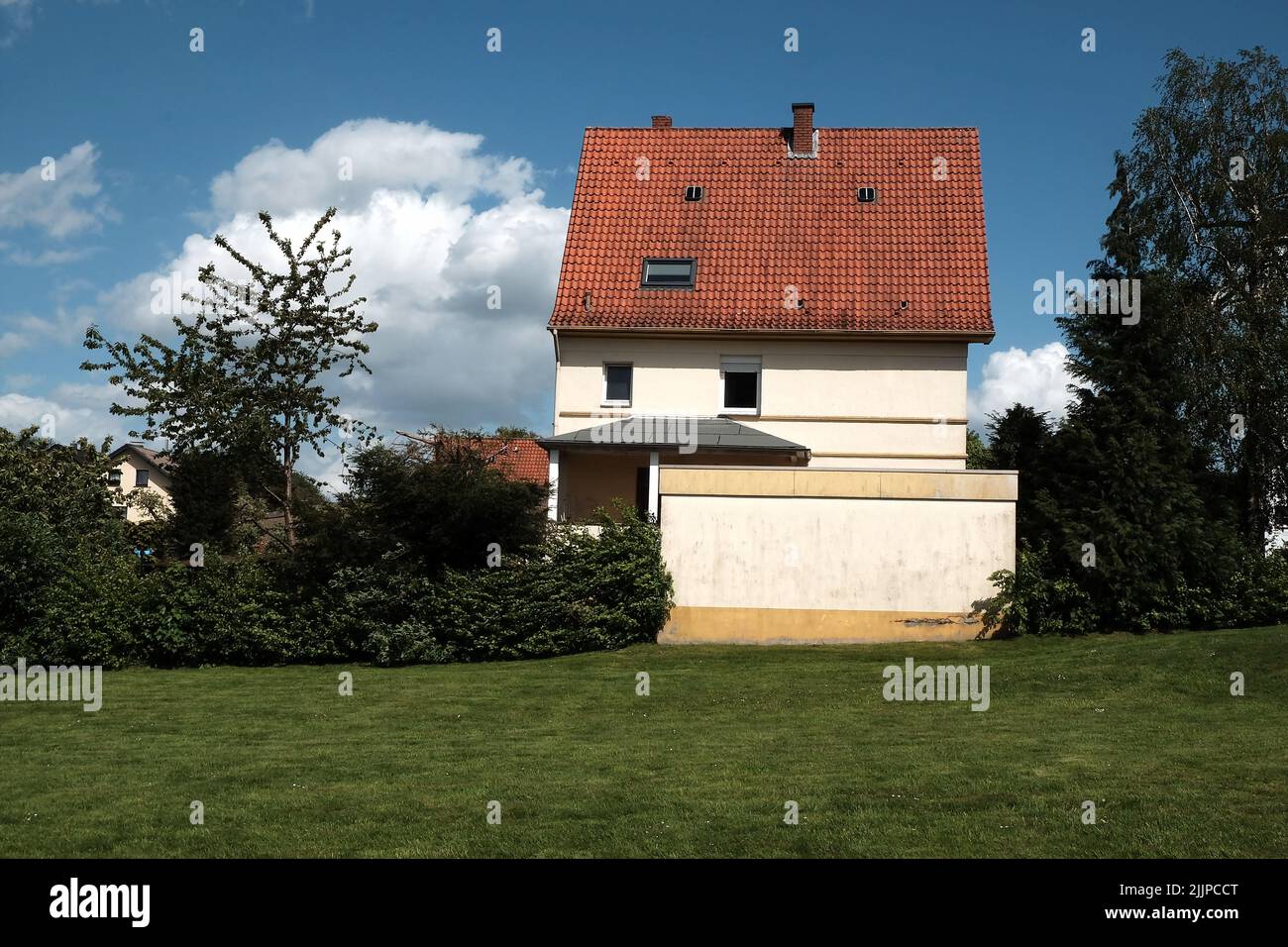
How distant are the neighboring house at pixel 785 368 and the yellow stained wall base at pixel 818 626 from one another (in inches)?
1.6

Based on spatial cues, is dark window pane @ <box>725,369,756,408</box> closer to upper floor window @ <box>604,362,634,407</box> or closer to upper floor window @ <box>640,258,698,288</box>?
upper floor window @ <box>604,362,634,407</box>

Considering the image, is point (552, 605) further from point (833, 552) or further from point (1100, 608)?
point (1100, 608)

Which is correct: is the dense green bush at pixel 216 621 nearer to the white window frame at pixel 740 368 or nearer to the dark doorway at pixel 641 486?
the dark doorway at pixel 641 486

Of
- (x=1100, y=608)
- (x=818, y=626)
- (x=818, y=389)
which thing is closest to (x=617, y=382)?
(x=818, y=389)

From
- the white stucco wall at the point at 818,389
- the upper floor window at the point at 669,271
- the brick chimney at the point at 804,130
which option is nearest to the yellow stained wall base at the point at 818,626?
the white stucco wall at the point at 818,389

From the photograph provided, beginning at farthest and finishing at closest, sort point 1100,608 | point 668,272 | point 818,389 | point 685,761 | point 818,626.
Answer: point 668,272, point 818,389, point 818,626, point 1100,608, point 685,761

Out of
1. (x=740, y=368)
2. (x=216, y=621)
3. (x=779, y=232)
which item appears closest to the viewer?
(x=216, y=621)

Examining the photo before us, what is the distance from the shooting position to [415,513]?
22219mm

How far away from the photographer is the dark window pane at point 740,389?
27594 millimetres

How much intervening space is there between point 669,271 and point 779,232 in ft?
10.1

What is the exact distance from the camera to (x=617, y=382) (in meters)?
27.8

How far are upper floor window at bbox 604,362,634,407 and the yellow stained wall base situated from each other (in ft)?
25.6
